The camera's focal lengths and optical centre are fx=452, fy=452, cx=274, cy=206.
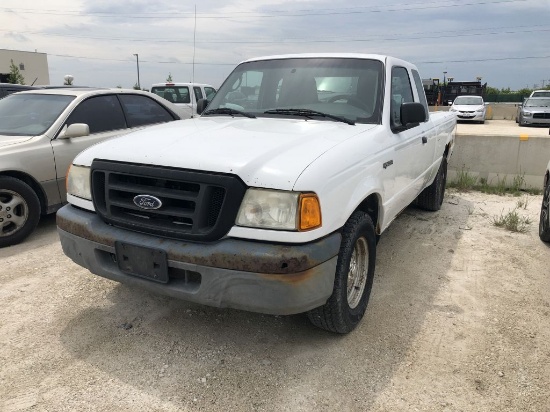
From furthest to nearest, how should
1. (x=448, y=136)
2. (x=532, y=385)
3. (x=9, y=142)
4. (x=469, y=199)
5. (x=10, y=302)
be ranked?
(x=469, y=199) → (x=448, y=136) → (x=9, y=142) → (x=10, y=302) → (x=532, y=385)

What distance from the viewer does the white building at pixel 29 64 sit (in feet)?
152

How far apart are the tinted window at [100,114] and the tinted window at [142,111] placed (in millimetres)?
122

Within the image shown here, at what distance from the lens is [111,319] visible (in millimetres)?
3254

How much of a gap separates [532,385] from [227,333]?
1863 mm

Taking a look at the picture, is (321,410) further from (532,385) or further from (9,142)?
(9,142)

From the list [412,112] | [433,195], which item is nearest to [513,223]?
[433,195]

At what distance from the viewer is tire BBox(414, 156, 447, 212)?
19.3ft

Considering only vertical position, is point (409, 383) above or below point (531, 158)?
below

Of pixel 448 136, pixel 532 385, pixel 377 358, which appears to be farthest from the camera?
pixel 448 136

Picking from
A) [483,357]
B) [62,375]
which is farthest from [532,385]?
[62,375]

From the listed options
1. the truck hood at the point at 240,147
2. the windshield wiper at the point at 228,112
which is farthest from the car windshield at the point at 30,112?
the truck hood at the point at 240,147

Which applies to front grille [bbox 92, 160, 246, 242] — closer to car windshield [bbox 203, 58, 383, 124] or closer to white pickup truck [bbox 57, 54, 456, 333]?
white pickup truck [bbox 57, 54, 456, 333]

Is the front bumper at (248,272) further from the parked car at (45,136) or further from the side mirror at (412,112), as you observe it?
the parked car at (45,136)

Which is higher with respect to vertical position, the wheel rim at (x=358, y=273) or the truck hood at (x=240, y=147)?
the truck hood at (x=240, y=147)
